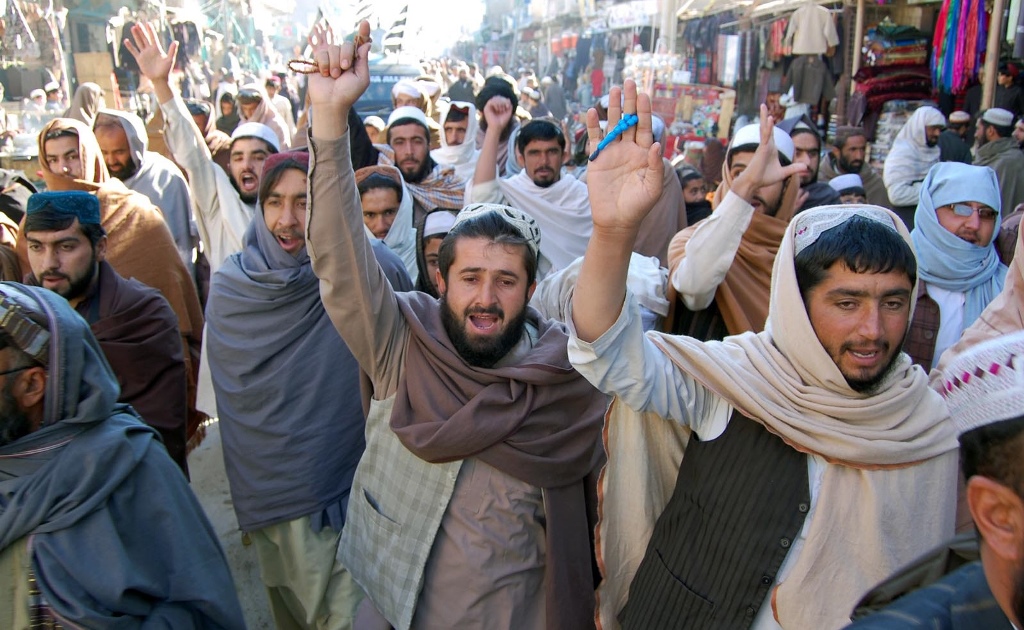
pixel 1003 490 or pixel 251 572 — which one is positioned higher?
pixel 1003 490

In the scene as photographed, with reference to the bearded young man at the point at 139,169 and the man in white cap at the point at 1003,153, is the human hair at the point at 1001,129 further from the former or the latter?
the bearded young man at the point at 139,169

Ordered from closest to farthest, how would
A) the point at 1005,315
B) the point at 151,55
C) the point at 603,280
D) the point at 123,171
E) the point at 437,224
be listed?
1. the point at 603,280
2. the point at 1005,315
3. the point at 437,224
4. the point at 151,55
5. the point at 123,171

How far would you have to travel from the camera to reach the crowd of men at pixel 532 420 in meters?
1.69

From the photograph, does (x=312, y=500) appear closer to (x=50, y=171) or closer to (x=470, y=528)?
(x=470, y=528)

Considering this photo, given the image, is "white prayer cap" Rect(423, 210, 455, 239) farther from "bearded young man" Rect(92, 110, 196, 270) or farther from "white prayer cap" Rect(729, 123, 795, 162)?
"bearded young man" Rect(92, 110, 196, 270)

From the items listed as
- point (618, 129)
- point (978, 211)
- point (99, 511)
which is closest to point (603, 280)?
point (618, 129)

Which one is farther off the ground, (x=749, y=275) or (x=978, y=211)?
(x=978, y=211)

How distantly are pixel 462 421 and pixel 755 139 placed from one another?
2.28 metres

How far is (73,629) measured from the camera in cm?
169

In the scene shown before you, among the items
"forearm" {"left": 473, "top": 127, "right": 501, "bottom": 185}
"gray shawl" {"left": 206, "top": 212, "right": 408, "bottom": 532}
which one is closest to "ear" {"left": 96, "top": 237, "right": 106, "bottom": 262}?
"gray shawl" {"left": 206, "top": 212, "right": 408, "bottom": 532}

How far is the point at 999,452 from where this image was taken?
3.32ft

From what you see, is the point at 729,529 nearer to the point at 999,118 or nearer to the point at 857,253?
the point at 857,253

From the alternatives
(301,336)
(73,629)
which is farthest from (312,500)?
(73,629)

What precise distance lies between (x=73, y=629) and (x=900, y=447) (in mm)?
1783
